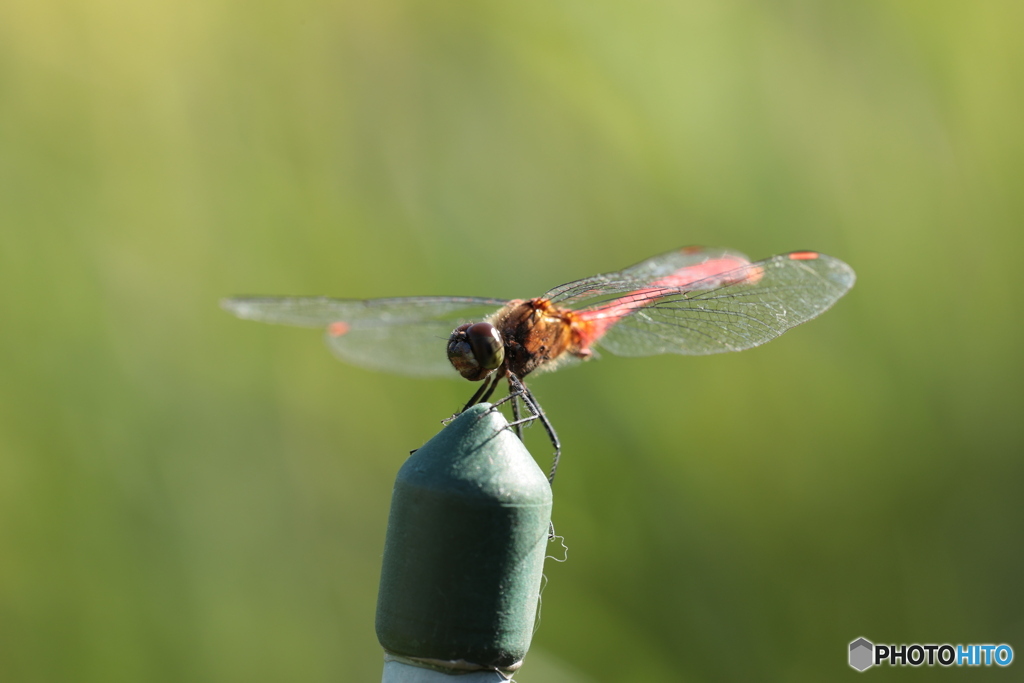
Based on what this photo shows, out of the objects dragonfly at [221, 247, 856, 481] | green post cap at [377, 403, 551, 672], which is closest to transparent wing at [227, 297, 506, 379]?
dragonfly at [221, 247, 856, 481]

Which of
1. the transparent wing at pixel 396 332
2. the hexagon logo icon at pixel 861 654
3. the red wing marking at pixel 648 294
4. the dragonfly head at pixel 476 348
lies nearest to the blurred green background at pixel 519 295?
the hexagon logo icon at pixel 861 654

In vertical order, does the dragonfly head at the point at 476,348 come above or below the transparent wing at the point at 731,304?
below

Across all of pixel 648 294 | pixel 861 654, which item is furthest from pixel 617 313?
pixel 861 654

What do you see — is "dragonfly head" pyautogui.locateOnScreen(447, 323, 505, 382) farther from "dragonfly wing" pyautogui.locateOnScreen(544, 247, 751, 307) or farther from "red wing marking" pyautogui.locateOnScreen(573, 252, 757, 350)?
"red wing marking" pyautogui.locateOnScreen(573, 252, 757, 350)

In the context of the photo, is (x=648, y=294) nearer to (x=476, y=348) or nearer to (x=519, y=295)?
(x=476, y=348)

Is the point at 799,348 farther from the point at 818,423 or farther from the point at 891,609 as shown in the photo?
the point at 891,609

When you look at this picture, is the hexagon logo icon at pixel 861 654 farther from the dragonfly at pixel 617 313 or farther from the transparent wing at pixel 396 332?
the transparent wing at pixel 396 332
